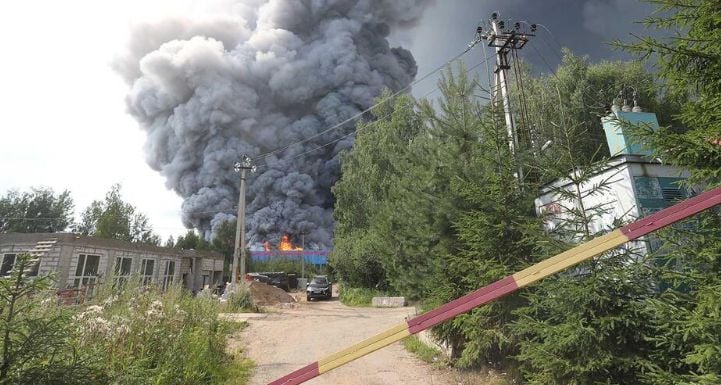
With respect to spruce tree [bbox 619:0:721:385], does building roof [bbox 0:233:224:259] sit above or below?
above

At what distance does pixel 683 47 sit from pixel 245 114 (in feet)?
273

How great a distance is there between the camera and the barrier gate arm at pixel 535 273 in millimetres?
1785

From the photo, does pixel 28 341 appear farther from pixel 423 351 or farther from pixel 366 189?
pixel 366 189

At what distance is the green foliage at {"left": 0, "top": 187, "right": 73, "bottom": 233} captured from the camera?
47406 millimetres

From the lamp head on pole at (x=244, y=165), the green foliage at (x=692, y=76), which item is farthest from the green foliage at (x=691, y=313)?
the lamp head on pole at (x=244, y=165)

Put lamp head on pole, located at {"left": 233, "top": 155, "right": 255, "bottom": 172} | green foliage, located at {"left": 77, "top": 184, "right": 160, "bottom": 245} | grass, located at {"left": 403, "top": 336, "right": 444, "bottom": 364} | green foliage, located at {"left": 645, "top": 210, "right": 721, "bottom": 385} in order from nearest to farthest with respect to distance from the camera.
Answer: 1. green foliage, located at {"left": 645, "top": 210, "right": 721, "bottom": 385}
2. grass, located at {"left": 403, "top": 336, "right": 444, "bottom": 364}
3. lamp head on pole, located at {"left": 233, "top": 155, "right": 255, "bottom": 172}
4. green foliage, located at {"left": 77, "top": 184, "right": 160, "bottom": 245}

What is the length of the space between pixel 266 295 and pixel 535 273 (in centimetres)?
2362

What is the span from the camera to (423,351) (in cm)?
828

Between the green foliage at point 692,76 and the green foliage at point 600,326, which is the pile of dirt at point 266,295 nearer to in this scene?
the green foliage at point 600,326

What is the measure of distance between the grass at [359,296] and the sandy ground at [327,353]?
30.4 feet

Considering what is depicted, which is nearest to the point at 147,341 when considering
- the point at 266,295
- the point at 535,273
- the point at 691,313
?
the point at 535,273

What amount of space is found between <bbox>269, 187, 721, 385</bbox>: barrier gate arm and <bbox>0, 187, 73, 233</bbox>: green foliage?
5917cm

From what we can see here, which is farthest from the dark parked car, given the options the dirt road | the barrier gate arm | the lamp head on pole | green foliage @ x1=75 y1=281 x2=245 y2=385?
the barrier gate arm

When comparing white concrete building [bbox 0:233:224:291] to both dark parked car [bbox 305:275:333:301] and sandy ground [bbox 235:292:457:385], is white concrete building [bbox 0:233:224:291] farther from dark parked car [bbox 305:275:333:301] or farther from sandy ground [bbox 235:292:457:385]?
dark parked car [bbox 305:275:333:301]
